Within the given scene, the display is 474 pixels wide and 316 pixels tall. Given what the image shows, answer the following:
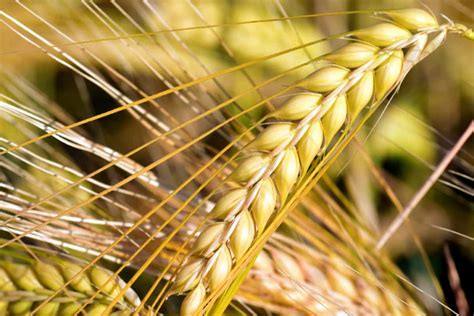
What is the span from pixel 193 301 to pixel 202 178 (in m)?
0.26

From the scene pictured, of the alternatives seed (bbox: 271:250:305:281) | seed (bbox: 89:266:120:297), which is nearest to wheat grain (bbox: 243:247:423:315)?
seed (bbox: 271:250:305:281)

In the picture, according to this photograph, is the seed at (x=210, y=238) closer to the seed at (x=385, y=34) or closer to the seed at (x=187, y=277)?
the seed at (x=187, y=277)

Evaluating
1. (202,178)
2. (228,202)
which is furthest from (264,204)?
(202,178)

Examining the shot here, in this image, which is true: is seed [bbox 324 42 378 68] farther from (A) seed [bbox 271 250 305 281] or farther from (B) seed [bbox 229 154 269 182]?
(A) seed [bbox 271 250 305 281]

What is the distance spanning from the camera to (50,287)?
561 mm

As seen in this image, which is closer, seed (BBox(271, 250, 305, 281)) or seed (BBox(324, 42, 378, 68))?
seed (BBox(324, 42, 378, 68))

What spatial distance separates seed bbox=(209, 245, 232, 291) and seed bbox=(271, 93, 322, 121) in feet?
0.32

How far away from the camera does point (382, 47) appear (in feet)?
1.58

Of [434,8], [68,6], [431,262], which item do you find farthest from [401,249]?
[68,6]

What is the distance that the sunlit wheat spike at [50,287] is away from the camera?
547mm

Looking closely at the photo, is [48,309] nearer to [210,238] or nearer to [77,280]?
[77,280]

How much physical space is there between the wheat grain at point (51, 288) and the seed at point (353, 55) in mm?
240

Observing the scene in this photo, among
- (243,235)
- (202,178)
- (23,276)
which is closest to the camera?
(243,235)

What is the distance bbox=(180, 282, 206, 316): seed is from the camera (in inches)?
18.3
